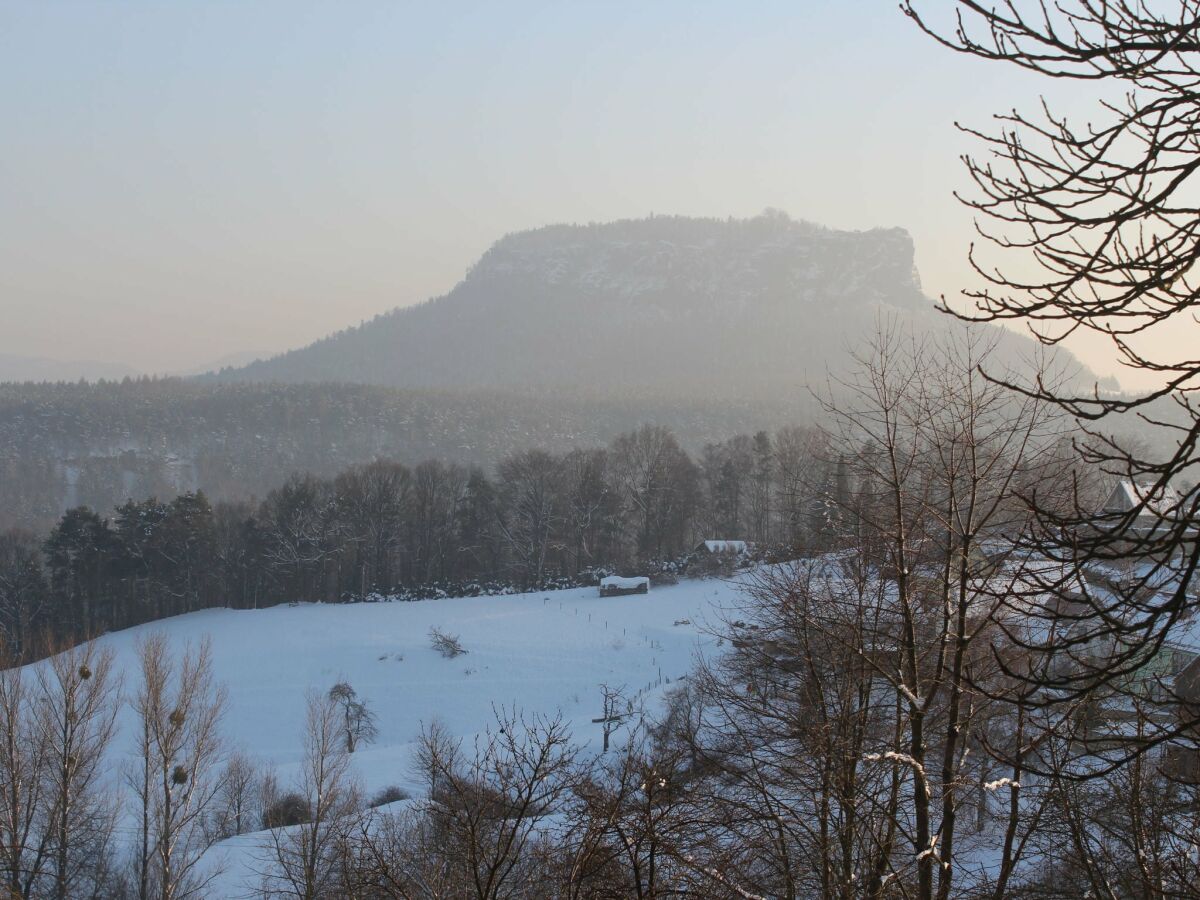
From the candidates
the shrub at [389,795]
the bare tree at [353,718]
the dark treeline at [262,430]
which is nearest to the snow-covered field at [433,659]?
the shrub at [389,795]

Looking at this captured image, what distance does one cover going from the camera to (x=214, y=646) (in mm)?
39000

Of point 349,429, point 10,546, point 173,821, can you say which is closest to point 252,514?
point 10,546

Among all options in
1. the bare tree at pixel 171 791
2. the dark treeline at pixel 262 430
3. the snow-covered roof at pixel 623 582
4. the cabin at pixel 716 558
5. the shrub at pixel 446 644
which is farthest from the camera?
the dark treeline at pixel 262 430

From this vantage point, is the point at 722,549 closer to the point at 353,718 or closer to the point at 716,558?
the point at 716,558

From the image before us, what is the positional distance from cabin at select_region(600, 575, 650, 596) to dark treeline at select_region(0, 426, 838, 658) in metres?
5.04

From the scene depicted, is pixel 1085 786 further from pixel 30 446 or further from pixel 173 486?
pixel 30 446

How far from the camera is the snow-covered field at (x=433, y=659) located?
30.2 meters

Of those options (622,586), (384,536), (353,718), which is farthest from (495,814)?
(384,536)

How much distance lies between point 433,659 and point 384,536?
18.4m

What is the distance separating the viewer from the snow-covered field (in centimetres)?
3017

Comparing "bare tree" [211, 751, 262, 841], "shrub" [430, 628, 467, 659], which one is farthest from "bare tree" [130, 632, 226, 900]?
"shrub" [430, 628, 467, 659]

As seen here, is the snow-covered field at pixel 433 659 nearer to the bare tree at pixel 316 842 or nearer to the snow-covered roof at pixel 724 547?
the snow-covered roof at pixel 724 547

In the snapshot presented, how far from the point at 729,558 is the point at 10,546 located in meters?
40.5

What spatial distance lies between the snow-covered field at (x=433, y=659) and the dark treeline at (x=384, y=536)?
16.6ft
